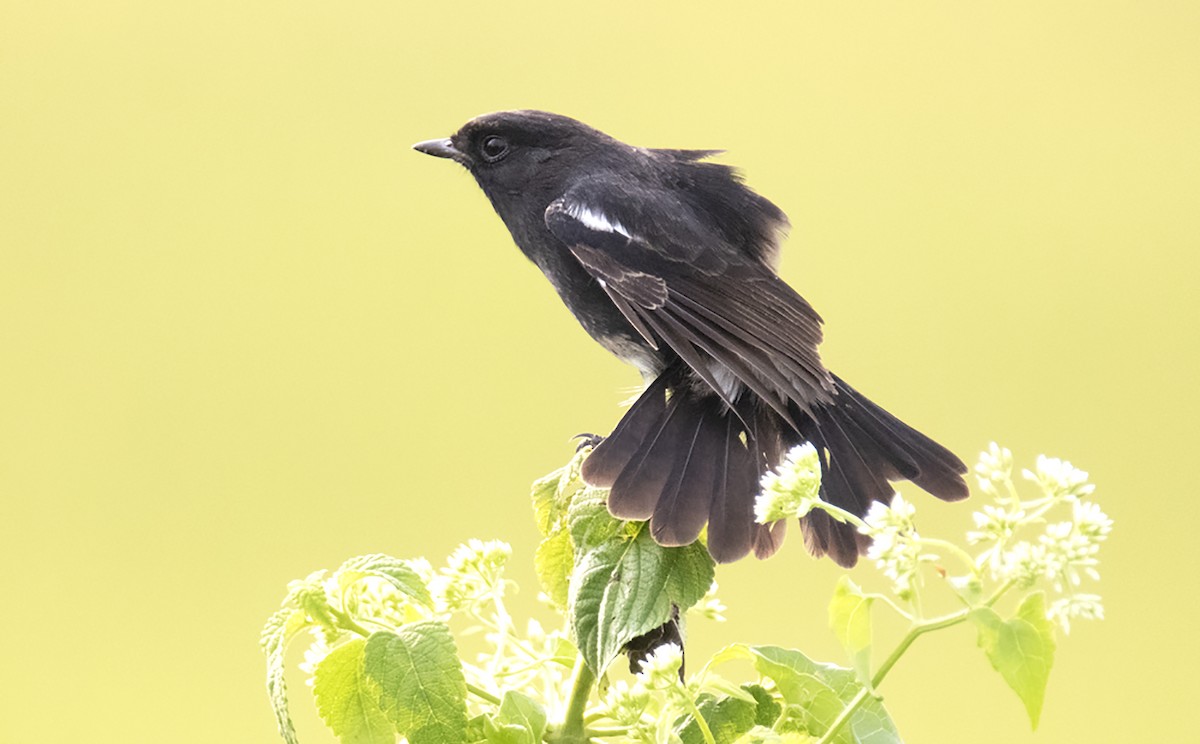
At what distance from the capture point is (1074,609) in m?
0.89

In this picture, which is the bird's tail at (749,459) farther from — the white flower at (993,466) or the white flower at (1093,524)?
the white flower at (1093,524)

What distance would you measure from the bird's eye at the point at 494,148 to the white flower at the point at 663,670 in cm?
142

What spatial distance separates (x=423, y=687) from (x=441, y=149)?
1.48 m

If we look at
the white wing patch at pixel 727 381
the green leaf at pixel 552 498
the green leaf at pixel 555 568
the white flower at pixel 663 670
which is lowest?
the white flower at pixel 663 670

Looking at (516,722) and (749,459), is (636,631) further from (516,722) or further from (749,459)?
(749,459)

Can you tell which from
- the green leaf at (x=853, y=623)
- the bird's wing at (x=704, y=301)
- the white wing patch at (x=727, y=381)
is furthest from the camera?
the white wing patch at (x=727, y=381)

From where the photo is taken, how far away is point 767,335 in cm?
176

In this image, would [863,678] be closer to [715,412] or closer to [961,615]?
[961,615]

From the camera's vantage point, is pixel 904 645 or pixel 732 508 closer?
pixel 904 645

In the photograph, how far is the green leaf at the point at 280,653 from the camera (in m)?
1.08

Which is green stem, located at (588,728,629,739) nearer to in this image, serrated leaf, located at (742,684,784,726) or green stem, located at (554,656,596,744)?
green stem, located at (554,656,596,744)

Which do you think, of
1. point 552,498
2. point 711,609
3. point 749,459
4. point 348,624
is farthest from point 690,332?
point 348,624

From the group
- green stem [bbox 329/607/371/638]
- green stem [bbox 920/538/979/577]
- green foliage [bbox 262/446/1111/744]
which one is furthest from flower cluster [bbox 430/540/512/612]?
green stem [bbox 920/538/979/577]

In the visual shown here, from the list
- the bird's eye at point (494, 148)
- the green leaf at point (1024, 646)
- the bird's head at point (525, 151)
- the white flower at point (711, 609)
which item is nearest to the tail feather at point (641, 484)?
the white flower at point (711, 609)
